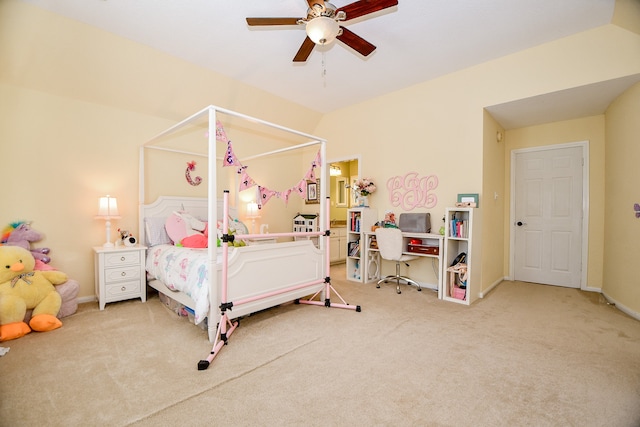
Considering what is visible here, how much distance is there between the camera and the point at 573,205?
4.05 metres

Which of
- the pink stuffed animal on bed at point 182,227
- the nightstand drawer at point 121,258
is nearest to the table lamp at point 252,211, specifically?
the pink stuffed animal on bed at point 182,227

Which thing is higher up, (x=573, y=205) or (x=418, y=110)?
(x=418, y=110)

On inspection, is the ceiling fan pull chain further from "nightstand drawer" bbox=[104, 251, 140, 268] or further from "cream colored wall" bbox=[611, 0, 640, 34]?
"nightstand drawer" bbox=[104, 251, 140, 268]

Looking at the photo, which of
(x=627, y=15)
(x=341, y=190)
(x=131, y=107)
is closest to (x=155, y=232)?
(x=131, y=107)

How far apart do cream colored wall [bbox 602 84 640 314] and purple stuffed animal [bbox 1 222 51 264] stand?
6.14 m

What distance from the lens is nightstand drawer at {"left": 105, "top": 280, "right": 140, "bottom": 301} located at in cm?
315

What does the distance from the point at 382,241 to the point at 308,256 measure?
3.93ft

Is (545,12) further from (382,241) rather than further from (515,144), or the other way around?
(382,241)

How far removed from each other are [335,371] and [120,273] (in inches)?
107

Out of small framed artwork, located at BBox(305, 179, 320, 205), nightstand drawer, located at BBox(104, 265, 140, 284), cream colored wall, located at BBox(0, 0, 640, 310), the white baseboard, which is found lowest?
the white baseboard

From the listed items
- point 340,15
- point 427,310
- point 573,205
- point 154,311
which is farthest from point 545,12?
point 154,311

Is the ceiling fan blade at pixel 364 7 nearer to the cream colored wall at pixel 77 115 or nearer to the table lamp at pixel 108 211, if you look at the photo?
the cream colored wall at pixel 77 115

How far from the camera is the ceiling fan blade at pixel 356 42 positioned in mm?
2322

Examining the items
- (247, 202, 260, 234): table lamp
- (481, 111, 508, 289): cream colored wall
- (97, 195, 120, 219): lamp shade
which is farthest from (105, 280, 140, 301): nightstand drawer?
(481, 111, 508, 289): cream colored wall
